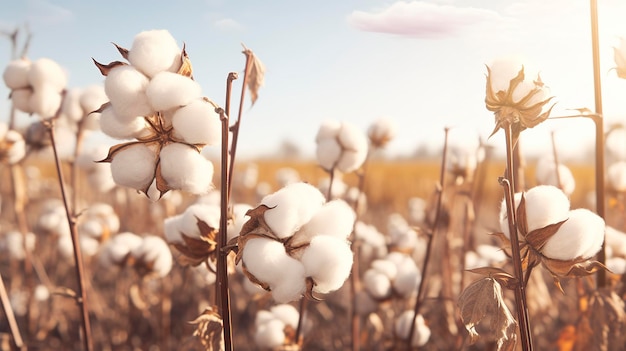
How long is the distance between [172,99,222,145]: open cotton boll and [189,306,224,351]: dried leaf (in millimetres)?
343

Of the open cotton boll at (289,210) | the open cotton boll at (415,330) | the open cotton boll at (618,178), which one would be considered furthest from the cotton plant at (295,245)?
the open cotton boll at (618,178)

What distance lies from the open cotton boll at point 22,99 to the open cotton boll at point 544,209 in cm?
138

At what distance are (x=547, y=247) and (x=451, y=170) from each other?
162cm

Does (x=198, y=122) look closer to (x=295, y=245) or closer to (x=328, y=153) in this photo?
(x=295, y=245)

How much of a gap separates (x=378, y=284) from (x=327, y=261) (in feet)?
4.84

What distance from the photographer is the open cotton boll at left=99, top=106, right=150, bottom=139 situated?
986 millimetres

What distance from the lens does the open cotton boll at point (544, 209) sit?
1024 millimetres

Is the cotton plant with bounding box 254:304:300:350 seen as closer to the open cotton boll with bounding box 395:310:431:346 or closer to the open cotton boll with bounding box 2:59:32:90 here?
the open cotton boll with bounding box 395:310:431:346

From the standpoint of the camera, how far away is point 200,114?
0.95 meters

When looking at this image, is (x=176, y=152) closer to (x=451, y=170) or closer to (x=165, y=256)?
(x=165, y=256)

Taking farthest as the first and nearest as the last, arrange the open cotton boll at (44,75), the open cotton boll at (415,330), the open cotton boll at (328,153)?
the open cotton boll at (415,330)
the open cotton boll at (328,153)
the open cotton boll at (44,75)

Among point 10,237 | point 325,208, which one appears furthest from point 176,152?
point 10,237

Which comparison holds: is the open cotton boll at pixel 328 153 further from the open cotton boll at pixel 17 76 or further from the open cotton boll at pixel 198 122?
the open cotton boll at pixel 198 122

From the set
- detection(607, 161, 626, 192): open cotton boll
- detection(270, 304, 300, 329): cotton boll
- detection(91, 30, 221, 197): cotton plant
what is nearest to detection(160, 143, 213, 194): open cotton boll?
detection(91, 30, 221, 197): cotton plant
